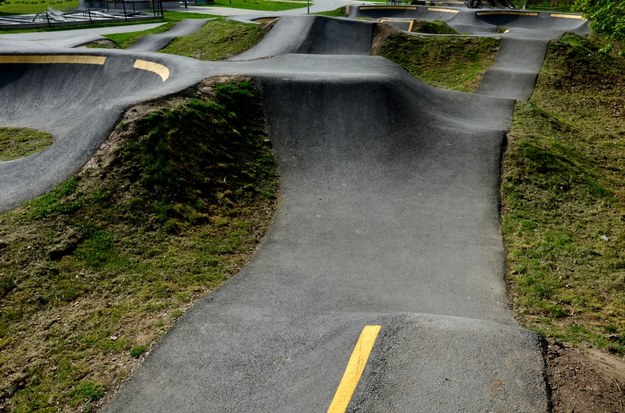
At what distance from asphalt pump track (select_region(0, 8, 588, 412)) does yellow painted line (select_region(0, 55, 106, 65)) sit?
0.23 feet

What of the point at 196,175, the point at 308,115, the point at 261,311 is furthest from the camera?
the point at 308,115

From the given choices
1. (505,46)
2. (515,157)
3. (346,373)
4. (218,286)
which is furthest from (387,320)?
(505,46)

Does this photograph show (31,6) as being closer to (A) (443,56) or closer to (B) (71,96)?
(B) (71,96)

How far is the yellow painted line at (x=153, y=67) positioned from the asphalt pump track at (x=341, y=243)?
0.36 feet

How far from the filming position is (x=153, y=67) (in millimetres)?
20500

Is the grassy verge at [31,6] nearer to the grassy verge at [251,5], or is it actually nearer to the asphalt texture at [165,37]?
the grassy verge at [251,5]

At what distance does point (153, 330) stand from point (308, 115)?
10.0 metres

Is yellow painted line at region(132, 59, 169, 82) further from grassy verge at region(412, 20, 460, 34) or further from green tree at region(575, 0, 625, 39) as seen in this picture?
grassy verge at region(412, 20, 460, 34)

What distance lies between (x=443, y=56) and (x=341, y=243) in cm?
1884

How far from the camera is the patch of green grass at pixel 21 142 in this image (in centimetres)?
1644

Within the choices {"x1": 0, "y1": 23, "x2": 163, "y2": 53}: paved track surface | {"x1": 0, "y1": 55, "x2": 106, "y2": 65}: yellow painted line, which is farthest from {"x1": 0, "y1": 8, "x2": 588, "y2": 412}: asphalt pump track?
{"x1": 0, "y1": 23, "x2": 163, "y2": 53}: paved track surface

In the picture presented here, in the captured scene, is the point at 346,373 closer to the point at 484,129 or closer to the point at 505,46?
the point at 484,129

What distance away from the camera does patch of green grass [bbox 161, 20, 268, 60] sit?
2717 centimetres

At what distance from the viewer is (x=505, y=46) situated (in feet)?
87.2
